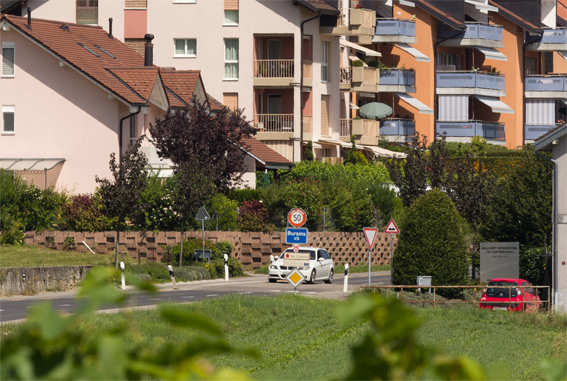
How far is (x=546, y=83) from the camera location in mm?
70688

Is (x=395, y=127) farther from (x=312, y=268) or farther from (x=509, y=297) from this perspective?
(x=509, y=297)

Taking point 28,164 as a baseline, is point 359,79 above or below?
above

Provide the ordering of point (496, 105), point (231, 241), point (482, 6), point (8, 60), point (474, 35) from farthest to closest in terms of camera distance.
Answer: point (482, 6)
point (496, 105)
point (474, 35)
point (8, 60)
point (231, 241)

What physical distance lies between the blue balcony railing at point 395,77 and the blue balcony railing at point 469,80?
3990 millimetres

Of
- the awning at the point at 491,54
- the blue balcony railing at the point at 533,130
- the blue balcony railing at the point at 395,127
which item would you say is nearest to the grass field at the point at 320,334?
the blue balcony railing at the point at 395,127

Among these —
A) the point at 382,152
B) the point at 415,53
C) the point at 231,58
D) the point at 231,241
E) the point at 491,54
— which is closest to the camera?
the point at 231,241

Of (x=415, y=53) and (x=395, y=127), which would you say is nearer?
(x=415, y=53)

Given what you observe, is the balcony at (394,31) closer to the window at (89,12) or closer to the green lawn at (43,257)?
the window at (89,12)

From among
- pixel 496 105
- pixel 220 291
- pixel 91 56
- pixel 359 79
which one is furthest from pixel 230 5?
pixel 220 291

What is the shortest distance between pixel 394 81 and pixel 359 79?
21.3 feet

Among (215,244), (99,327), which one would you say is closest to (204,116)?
(215,244)

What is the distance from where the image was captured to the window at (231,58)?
52531 millimetres

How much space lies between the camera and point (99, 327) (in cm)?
1360

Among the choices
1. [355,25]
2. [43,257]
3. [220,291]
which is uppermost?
[355,25]
